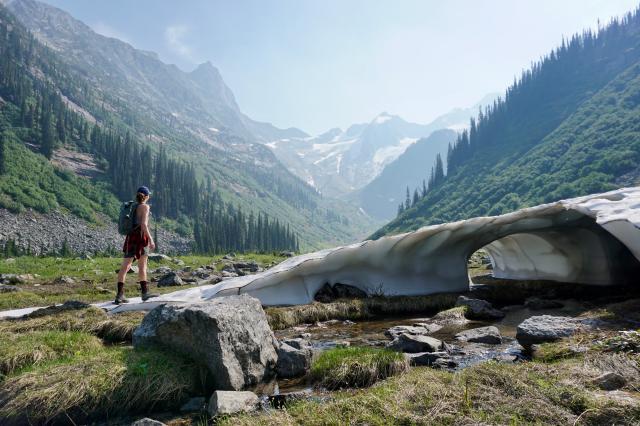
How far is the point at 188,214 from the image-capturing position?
524ft

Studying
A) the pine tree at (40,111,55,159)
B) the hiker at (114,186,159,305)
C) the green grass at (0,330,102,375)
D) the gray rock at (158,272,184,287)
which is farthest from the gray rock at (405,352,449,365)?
the pine tree at (40,111,55,159)

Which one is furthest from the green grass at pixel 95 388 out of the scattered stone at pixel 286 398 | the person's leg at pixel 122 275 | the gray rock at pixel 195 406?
the person's leg at pixel 122 275

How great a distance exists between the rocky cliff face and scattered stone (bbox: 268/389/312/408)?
3249 inches

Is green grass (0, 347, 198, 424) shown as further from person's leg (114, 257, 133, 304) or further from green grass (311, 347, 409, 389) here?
person's leg (114, 257, 133, 304)

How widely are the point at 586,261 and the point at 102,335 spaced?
69.5ft

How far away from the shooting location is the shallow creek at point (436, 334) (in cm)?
808

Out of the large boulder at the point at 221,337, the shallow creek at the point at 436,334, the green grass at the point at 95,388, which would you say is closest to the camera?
the green grass at the point at 95,388

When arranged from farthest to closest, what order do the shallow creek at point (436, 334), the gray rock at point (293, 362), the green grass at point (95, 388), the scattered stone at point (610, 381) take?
the shallow creek at point (436, 334)
the gray rock at point (293, 362)
the green grass at point (95, 388)
the scattered stone at point (610, 381)

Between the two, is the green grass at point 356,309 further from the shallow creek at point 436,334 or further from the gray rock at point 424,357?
the gray rock at point 424,357

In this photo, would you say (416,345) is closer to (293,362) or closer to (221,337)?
(293,362)

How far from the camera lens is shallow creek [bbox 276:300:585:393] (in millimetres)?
8078

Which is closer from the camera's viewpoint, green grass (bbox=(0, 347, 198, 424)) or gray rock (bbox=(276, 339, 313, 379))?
green grass (bbox=(0, 347, 198, 424))

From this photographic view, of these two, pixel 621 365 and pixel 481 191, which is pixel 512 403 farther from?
pixel 481 191

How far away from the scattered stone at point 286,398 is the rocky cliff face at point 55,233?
271 feet
